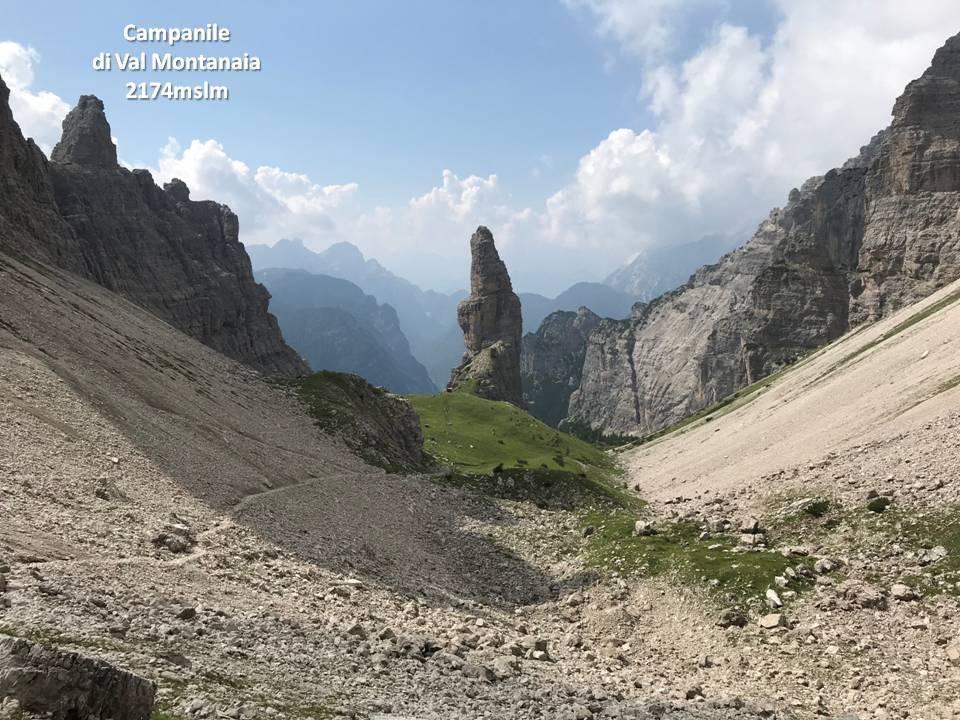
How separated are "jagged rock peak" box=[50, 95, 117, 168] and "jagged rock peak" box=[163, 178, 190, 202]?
30164 millimetres

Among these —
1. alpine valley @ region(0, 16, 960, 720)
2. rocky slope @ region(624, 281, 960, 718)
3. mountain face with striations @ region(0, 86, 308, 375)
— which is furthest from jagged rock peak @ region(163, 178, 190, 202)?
rocky slope @ region(624, 281, 960, 718)

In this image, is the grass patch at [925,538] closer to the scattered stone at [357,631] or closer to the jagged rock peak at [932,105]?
the scattered stone at [357,631]

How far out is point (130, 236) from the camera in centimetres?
11475

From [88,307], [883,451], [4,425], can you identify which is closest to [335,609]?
[4,425]

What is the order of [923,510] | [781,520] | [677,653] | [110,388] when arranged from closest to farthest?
[677,653] < [923,510] < [781,520] < [110,388]

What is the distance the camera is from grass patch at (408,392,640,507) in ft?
178

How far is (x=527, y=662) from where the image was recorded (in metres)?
21.2

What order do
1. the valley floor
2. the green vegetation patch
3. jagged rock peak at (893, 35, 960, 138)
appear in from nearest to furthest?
the valley floor < the green vegetation patch < jagged rock peak at (893, 35, 960, 138)

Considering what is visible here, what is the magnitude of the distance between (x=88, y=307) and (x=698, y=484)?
2219 inches

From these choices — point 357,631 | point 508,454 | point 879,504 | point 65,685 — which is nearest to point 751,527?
point 879,504

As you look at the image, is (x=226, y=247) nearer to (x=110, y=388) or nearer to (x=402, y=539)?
(x=110, y=388)

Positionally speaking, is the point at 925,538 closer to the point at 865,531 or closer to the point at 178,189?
the point at 865,531

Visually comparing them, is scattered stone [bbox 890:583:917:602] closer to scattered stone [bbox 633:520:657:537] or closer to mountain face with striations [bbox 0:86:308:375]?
scattered stone [bbox 633:520:657:537]

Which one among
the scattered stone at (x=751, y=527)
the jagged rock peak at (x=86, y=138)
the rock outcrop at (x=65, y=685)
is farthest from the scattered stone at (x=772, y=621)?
the jagged rock peak at (x=86, y=138)
